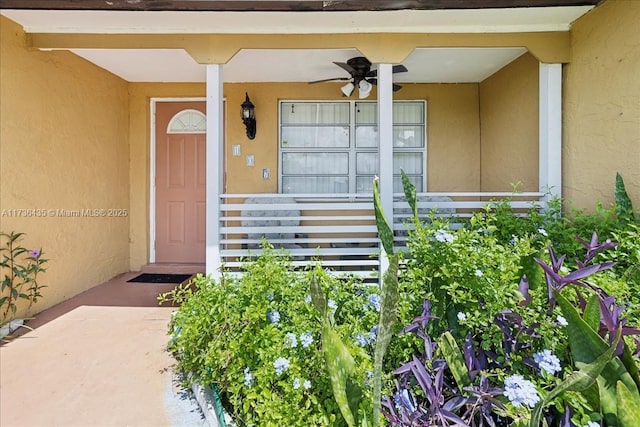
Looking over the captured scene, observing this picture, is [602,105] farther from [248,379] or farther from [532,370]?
[248,379]

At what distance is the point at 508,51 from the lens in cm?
377

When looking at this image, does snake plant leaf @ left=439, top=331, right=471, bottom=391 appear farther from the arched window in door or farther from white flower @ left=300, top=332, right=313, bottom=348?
the arched window in door

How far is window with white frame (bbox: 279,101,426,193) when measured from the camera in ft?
16.1

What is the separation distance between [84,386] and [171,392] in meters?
0.56

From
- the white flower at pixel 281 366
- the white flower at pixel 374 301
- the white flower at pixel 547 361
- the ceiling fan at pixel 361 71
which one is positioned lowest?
the white flower at pixel 281 366

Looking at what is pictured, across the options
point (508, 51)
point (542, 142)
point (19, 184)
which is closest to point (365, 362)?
point (542, 142)

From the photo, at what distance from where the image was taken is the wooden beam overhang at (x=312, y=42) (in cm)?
322

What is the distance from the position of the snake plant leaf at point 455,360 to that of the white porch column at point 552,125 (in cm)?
242

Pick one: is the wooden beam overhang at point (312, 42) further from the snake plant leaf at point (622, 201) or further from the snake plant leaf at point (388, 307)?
the snake plant leaf at point (388, 307)

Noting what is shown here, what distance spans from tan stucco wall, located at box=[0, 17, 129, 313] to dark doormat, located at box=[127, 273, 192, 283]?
0.35 metres

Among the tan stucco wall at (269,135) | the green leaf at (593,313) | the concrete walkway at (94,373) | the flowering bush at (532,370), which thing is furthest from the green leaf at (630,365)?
the tan stucco wall at (269,135)

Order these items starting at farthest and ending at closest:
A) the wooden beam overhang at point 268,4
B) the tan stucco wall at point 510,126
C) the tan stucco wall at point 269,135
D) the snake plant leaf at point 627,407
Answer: the tan stucco wall at point 269,135
the tan stucco wall at point 510,126
the wooden beam overhang at point 268,4
the snake plant leaf at point 627,407

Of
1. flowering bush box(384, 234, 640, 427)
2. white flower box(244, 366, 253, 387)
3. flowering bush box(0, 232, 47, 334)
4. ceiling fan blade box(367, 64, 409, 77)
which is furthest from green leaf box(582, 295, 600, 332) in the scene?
flowering bush box(0, 232, 47, 334)

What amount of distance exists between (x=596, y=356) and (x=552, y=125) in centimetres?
264
